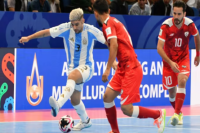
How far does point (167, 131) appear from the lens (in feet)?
25.9

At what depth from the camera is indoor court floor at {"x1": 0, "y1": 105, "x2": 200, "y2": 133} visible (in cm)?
804

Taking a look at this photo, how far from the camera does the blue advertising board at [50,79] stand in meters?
11.2

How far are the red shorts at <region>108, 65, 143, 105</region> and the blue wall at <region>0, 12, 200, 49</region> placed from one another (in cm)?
500

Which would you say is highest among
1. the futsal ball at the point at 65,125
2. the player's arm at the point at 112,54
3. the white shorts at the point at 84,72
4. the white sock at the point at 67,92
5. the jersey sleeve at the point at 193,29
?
the jersey sleeve at the point at 193,29

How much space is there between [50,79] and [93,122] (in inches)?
101

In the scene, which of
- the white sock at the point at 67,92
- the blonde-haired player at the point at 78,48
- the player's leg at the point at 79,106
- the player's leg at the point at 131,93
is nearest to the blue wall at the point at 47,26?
the blonde-haired player at the point at 78,48

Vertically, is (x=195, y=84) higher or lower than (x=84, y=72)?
lower

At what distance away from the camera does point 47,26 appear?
11.5 metres

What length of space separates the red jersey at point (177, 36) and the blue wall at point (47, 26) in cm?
344

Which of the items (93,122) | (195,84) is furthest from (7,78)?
(195,84)

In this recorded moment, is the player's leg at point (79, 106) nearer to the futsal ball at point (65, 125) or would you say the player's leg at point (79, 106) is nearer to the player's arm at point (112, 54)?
the futsal ball at point (65, 125)

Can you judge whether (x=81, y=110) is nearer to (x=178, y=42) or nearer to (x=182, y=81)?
(x=182, y=81)

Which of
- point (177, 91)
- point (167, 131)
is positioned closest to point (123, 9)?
point (177, 91)

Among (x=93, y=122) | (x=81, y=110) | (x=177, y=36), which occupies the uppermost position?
(x=177, y=36)
